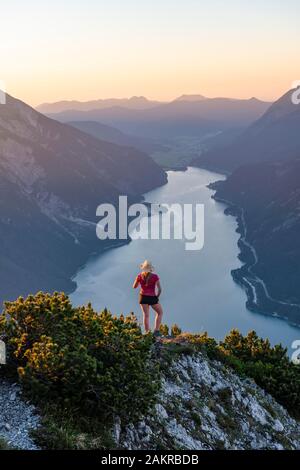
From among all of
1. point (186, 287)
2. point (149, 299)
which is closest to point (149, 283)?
point (149, 299)

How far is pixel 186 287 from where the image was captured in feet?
472

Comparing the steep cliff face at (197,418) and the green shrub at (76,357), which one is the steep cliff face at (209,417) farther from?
the green shrub at (76,357)

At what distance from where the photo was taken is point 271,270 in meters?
180

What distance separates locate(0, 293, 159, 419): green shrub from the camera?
38.3 feet

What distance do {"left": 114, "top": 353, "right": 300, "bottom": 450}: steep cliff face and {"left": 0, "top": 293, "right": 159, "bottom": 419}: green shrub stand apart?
77cm

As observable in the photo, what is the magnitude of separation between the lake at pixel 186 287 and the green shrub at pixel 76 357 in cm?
9981

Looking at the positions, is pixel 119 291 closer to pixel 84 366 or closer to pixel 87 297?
pixel 87 297

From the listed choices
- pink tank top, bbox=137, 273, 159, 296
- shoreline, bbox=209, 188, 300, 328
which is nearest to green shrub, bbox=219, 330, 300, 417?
pink tank top, bbox=137, 273, 159, 296

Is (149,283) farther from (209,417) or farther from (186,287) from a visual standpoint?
(186,287)

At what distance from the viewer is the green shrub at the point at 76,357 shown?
11688 mm

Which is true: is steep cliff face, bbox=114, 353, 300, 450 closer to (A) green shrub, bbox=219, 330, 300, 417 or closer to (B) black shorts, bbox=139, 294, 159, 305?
(A) green shrub, bbox=219, 330, 300, 417

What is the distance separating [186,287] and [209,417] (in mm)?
129227

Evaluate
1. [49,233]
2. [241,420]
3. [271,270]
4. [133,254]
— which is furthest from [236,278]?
[241,420]
